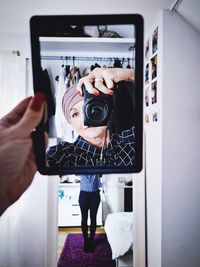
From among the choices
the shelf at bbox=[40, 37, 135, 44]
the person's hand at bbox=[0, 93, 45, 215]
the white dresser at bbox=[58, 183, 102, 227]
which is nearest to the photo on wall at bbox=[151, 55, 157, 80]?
the shelf at bbox=[40, 37, 135, 44]

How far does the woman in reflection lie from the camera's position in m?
0.47

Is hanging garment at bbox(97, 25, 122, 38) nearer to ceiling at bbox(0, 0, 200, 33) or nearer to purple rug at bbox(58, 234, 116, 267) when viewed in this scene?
ceiling at bbox(0, 0, 200, 33)

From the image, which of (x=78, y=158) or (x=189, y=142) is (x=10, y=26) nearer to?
(x=78, y=158)

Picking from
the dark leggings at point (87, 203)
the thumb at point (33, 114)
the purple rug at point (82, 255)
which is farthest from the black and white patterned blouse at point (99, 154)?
the purple rug at point (82, 255)

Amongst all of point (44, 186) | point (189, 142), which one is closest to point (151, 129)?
point (189, 142)

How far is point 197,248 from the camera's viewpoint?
1170mm

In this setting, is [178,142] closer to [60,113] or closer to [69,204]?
[60,113]

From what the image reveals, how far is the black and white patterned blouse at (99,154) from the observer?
46 cm

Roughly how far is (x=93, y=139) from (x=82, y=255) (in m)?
1.90

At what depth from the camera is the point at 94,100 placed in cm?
50

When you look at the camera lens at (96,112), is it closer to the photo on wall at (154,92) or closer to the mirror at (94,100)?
the mirror at (94,100)

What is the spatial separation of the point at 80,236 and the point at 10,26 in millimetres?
2208

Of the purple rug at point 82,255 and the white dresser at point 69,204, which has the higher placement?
the white dresser at point 69,204

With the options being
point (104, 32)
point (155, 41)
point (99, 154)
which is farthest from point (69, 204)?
point (104, 32)
